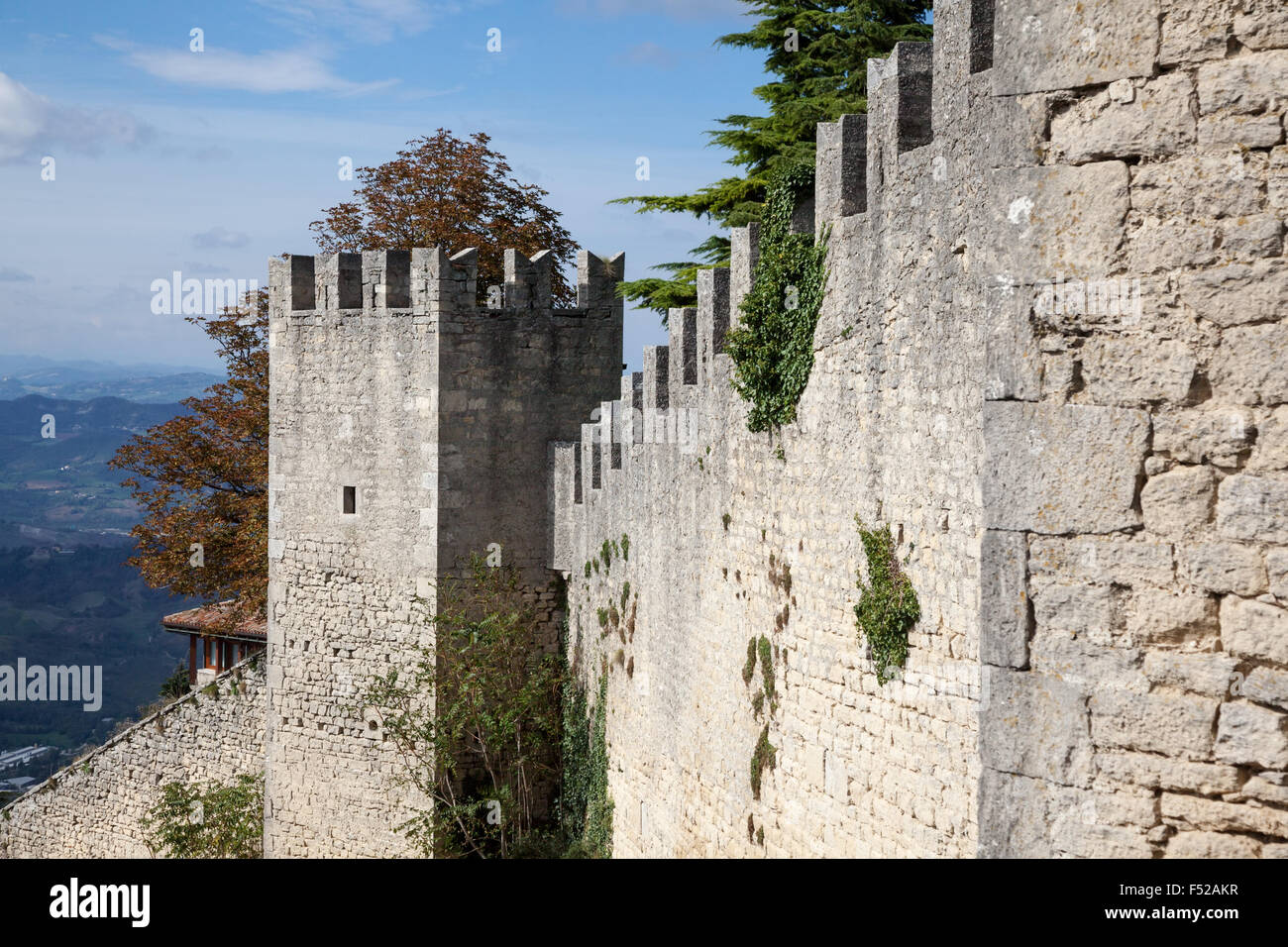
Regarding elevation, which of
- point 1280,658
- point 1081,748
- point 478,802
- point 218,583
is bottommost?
point 478,802

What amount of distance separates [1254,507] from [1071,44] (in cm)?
133

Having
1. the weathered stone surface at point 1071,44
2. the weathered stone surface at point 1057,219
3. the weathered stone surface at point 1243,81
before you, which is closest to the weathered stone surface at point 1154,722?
the weathered stone surface at point 1057,219

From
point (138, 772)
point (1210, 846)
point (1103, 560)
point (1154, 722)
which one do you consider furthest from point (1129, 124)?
point (138, 772)

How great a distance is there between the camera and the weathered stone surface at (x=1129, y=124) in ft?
11.0

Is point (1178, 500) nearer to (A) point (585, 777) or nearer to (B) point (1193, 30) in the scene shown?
(B) point (1193, 30)

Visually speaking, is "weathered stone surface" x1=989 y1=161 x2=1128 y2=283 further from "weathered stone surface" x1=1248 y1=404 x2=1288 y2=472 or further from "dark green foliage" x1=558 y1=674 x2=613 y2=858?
"dark green foliage" x1=558 y1=674 x2=613 y2=858

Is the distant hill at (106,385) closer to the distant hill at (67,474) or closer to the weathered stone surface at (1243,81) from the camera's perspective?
the distant hill at (67,474)
